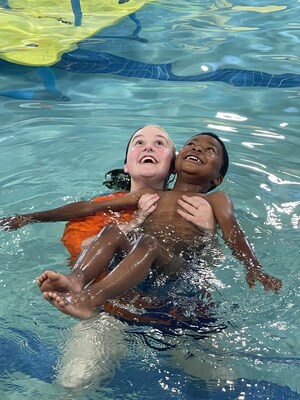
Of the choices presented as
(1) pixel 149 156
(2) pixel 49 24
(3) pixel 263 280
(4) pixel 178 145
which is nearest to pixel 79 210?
(1) pixel 149 156

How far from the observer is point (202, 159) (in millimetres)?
3654

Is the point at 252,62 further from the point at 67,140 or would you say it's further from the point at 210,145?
the point at 210,145

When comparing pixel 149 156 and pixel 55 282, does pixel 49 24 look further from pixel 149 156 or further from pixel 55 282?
pixel 55 282

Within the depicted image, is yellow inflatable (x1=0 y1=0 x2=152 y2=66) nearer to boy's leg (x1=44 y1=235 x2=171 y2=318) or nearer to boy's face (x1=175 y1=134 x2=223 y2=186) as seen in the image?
boy's face (x1=175 y1=134 x2=223 y2=186)

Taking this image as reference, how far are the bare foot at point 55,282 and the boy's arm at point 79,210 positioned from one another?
0.96 metres

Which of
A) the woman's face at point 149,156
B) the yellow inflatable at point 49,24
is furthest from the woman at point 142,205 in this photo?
the yellow inflatable at point 49,24

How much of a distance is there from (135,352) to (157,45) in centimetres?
483

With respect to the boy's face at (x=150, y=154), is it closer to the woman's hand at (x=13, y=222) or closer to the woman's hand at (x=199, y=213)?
the woman's hand at (x=199, y=213)

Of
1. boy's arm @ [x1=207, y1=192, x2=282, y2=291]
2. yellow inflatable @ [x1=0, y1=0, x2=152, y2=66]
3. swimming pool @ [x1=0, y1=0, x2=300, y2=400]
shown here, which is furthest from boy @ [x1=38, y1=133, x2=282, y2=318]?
yellow inflatable @ [x1=0, y1=0, x2=152, y2=66]

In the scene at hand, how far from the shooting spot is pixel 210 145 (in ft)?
12.2

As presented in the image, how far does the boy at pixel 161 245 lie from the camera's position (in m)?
2.69

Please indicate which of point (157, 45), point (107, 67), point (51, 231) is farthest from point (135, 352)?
point (157, 45)

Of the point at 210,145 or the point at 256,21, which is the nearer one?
the point at 210,145

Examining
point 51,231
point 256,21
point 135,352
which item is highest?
point 135,352
